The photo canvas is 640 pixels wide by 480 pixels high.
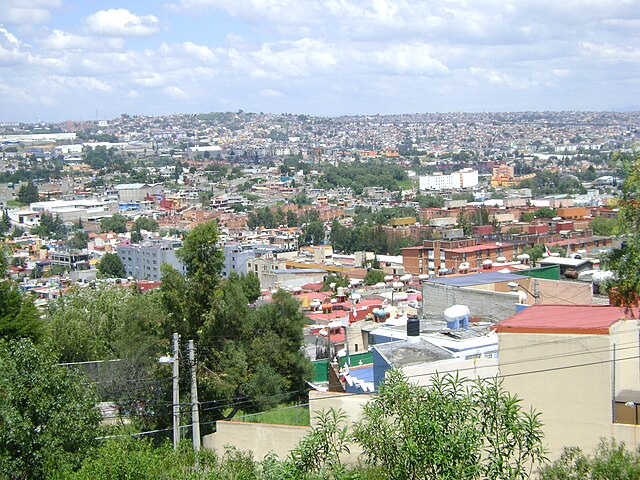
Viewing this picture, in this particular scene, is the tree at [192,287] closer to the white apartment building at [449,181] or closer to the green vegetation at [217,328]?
the green vegetation at [217,328]

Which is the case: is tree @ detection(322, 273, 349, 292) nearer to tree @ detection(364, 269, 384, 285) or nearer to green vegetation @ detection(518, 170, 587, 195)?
tree @ detection(364, 269, 384, 285)

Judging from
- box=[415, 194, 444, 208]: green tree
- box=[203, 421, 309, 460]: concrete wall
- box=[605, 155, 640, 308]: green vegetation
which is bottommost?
box=[415, 194, 444, 208]: green tree

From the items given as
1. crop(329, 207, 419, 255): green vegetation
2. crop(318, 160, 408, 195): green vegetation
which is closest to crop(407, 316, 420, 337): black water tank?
crop(329, 207, 419, 255): green vegetation

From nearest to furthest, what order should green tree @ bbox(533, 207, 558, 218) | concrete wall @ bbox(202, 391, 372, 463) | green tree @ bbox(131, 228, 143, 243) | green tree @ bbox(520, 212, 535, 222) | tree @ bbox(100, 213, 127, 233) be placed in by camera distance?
concrete wall @ bbox(202, 391, 372, 463) < green tree @ bbox(533, 207, 558, 218) < green tree @ bbox(520, 212, 535, 222) < green tree @ bbox(131, 228, 143, 243) < tree @ bbox(100, 213, 127, 233)

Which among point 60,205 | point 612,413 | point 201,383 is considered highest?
point 612,413

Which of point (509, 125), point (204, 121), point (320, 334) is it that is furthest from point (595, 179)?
point (204, 121)

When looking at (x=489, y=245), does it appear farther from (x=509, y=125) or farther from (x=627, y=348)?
(x=509, y=125)

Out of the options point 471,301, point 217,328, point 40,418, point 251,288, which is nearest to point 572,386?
point 40,418
